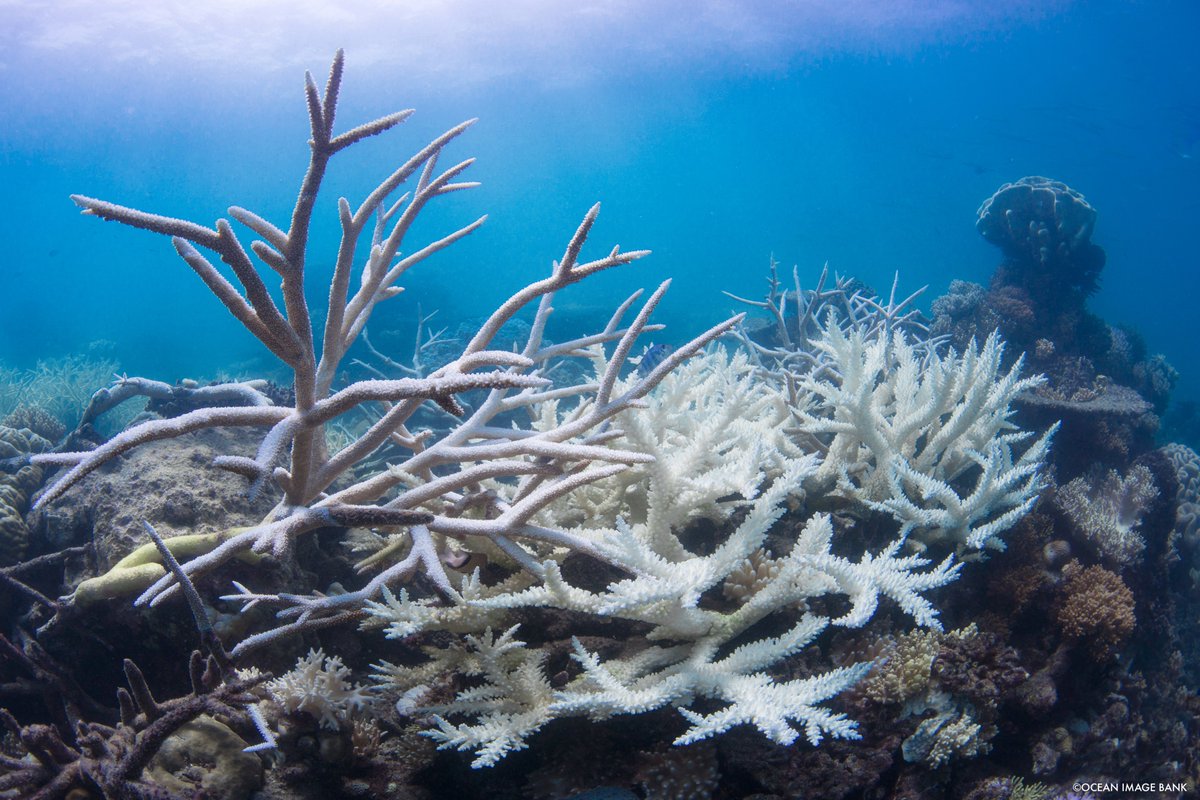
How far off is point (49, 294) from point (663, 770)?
117 metres

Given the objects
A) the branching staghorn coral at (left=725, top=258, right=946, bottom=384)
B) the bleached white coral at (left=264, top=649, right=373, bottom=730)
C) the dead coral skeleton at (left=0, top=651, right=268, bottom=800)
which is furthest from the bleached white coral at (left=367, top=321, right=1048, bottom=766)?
the branching staghorn coral at (left=725, top=258, right=946, bottom=384)

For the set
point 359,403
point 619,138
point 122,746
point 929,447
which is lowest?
point 122,746

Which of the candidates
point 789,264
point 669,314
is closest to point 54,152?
point 669,314

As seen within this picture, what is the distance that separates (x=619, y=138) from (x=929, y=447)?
81846 millimetres

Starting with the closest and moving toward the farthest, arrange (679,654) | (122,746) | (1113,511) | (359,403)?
(122,746), (359,403), (679,654), (1113,511)

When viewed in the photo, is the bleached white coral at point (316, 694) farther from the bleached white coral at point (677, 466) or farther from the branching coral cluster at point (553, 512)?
the bleached white coral at point (677, 466)

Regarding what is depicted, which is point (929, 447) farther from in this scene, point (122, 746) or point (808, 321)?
point (808, 321)

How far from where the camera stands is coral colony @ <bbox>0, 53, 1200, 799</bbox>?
1.80 meters

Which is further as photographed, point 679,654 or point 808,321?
point 808,321

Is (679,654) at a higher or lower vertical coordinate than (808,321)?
lower

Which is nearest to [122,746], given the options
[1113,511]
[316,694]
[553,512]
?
[316,694]

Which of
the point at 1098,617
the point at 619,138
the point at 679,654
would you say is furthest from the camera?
the point at 619,138

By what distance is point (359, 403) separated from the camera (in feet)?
6.63

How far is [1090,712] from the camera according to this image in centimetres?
319
